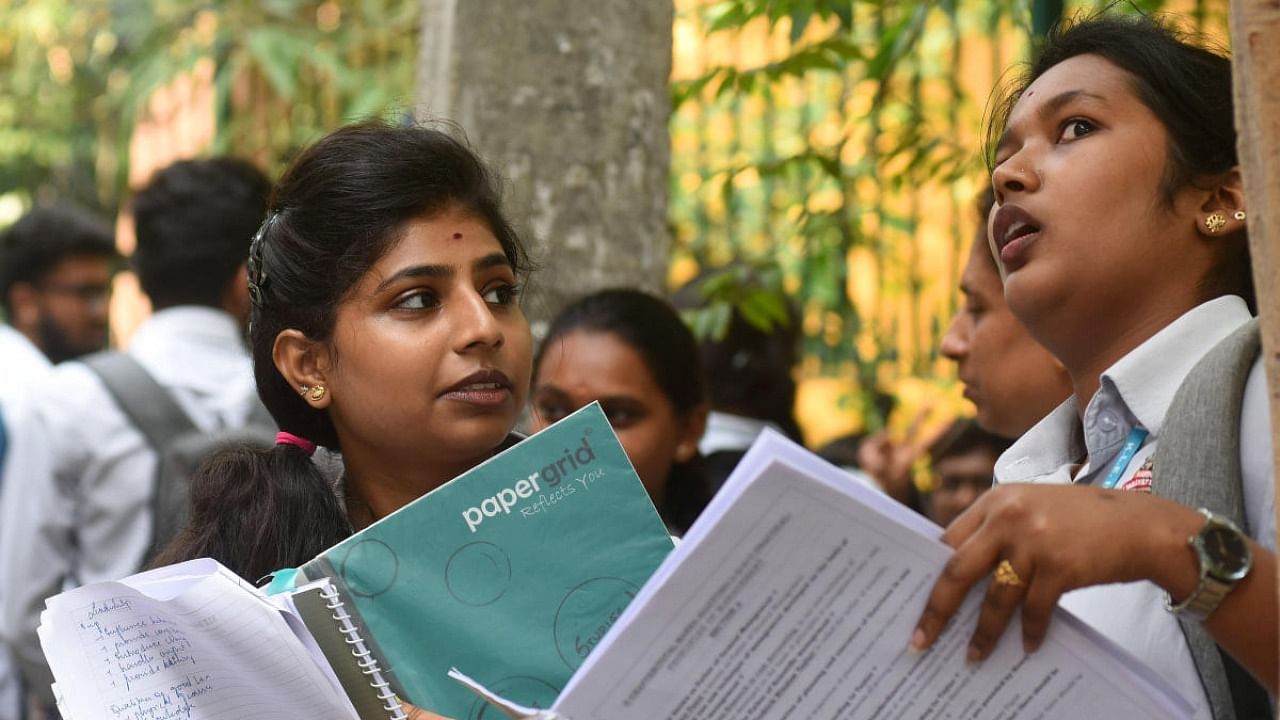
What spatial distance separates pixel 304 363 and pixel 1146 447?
3.98 ft

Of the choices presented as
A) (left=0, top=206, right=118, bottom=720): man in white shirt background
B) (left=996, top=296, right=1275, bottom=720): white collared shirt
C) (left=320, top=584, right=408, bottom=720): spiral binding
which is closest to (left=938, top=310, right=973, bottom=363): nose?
(left=996, top=296, right=1275, bottom=720): white collared shirt

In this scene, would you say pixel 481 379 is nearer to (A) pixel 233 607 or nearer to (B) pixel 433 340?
(B) pixel 433 340

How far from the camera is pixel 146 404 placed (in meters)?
3.85

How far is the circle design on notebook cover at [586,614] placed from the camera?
5.82ft

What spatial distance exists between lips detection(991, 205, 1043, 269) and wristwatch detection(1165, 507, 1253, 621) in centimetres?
63

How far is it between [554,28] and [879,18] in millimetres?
1632

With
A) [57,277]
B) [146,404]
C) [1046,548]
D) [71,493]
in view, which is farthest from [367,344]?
[57,277]

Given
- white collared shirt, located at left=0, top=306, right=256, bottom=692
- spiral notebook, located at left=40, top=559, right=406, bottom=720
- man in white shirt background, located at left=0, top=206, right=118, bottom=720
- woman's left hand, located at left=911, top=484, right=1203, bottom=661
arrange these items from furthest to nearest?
man in white shirt background, located at left=0, top=206, right=118, bottom=720, white collared shirt, located at left=0, top=306, right=256, bottom=692, spiral notebook, located at left=40, top=559, right=406, bottom=720, woman's left hand, located at left=911, top=484, right=1203, bottom=661

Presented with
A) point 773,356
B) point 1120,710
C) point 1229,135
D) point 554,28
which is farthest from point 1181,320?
point 773,356

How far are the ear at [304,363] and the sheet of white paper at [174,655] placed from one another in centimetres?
59

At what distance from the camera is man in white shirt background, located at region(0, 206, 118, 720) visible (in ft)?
17.5

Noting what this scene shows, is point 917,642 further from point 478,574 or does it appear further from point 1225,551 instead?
point 478,574

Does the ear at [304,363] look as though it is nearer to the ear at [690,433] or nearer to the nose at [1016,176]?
the nose at [1016,176]

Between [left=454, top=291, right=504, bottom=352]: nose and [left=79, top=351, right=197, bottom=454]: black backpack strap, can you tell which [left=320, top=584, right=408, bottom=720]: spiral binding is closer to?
[left=454, top=291, right=504, bottom=352]: nose
